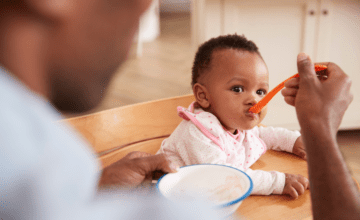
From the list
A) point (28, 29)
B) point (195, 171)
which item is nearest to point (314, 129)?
point (195, 171)

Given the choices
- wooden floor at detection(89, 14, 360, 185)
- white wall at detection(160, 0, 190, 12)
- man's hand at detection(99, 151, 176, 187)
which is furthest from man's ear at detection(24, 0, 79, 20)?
white wall at detection(160, 0, 190, 12)

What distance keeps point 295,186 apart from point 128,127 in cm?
55

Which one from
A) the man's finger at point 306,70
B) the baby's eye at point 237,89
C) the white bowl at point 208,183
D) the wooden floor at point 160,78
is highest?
the man's finger at point 306,70

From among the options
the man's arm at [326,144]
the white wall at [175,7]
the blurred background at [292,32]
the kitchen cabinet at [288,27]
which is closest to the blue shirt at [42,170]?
the man's arm at [326,144]

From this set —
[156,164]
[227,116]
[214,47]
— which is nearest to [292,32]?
[214,47]

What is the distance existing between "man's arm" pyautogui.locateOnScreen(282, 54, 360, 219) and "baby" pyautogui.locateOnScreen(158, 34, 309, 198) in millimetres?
294

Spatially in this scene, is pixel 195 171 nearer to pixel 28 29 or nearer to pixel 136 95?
pixel 28 29

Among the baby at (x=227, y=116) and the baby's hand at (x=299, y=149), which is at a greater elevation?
the baby at (x=227, y=116)

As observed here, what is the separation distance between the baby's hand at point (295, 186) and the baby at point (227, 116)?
0.16ft

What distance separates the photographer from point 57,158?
0.21 metres

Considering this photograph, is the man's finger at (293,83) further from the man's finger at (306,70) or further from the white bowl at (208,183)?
the white bowl at (208,183)

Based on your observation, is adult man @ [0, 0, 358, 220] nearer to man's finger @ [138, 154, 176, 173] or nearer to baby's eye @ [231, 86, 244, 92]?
man's finger @ [138, 154, 176, 173]

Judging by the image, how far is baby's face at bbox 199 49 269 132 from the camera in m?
0.85

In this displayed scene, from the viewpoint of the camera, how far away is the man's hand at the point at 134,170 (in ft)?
1.81
